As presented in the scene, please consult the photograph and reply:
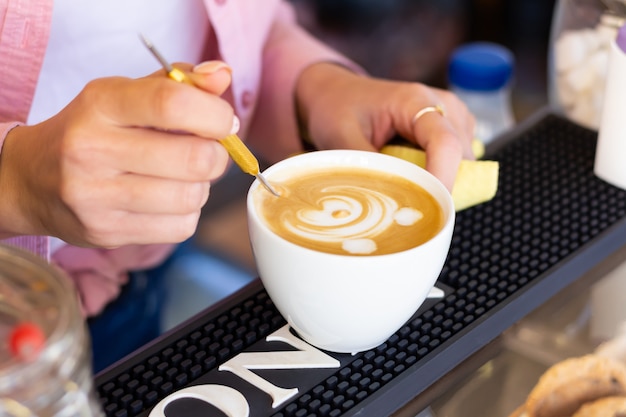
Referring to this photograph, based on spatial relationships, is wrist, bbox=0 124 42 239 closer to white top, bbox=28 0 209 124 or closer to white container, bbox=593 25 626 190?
white top, bbox=28 0 209 124

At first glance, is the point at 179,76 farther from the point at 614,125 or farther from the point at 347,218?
the point at 614,125

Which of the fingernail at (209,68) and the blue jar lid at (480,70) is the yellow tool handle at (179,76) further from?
A: the blue jar lid at (480,70)

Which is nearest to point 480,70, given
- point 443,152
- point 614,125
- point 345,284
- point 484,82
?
point 484,82

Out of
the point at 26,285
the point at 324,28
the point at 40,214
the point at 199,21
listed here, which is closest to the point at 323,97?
the point at 199,21

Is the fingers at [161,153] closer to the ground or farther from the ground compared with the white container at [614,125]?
farther from the ground

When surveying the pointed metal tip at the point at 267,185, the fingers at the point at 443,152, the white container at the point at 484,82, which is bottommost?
the white container at the point at 484,82

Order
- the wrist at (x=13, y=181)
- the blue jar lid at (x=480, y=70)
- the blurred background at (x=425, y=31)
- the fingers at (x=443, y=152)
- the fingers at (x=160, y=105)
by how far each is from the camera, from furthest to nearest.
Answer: the blurred background at (x=425, y=31) < the blue jar lid at (x=480, y=70) < the fingers at (x=443, y=152) < the wrist at (x=13, y=181) < the fingers at (x=160, y=105)

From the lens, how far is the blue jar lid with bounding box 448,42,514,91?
4.20 feet

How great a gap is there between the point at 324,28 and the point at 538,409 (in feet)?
5.95

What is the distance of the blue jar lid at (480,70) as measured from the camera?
1280mm

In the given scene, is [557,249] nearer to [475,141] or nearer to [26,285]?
[475,141]

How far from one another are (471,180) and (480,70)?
516mm

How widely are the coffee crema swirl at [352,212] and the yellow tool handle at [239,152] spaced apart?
0.04m

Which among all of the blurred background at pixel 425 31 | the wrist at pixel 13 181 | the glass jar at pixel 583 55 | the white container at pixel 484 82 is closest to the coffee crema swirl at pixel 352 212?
the wrist at pixel 13 181
